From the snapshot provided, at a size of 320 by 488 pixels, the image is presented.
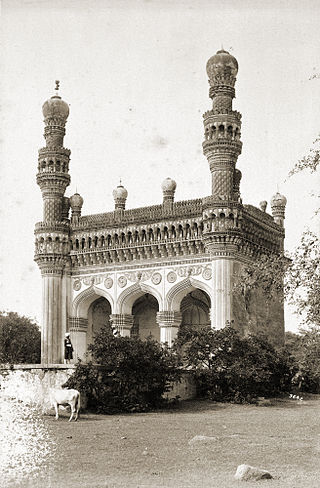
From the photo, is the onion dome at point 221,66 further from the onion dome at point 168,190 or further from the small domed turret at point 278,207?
the small domed turret at point 278,207

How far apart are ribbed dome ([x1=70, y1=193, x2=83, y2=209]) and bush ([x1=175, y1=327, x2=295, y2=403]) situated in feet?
31.2

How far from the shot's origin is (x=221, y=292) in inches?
1026

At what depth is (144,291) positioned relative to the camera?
28.9 m

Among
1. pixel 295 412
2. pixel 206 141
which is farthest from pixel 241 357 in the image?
pixel 206 141

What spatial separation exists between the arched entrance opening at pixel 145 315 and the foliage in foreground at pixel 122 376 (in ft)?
37.4

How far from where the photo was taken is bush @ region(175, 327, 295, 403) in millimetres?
21641

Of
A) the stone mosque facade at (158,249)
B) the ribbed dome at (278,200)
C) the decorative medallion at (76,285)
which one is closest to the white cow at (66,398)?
the stone mosque facade at (158,249)

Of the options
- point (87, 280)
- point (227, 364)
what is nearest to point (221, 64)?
point (87, 280)

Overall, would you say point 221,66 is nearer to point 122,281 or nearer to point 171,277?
point 171,277

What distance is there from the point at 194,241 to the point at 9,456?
678 inches

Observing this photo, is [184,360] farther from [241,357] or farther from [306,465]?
[306,465]

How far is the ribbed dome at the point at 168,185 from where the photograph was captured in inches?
1141

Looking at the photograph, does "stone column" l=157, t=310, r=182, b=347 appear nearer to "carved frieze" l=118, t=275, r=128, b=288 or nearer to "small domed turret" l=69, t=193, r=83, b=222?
"carved frieze" l=118, t=275, r=128, b=288

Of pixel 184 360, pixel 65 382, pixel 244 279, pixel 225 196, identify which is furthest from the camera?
pixel 225 196
